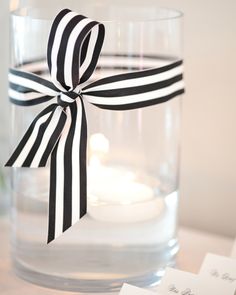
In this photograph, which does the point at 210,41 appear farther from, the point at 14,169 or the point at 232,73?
the point at 14,169

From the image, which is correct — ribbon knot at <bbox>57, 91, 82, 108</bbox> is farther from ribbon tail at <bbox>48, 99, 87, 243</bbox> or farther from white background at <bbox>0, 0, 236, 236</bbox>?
white background at <bbox>0, 0, 236, 236</bbox>

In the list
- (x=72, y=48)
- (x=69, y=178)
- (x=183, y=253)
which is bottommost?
(x=183, y=253)

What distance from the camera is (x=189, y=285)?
0.53 metres

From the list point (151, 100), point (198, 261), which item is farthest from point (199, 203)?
point (151, 100)

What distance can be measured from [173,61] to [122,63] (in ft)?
0.18

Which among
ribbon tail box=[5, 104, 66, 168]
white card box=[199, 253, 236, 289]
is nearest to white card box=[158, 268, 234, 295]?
white card box=[199, 253, 236, 289]

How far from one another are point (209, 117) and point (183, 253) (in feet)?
0.51

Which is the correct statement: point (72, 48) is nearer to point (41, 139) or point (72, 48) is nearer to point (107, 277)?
point (41, 139)

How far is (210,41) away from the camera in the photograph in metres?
0.69

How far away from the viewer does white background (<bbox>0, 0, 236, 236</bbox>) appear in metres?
0.69

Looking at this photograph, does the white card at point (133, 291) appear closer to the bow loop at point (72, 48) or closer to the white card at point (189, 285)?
the white card at point (189, 285)

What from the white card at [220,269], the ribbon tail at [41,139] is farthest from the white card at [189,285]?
the ribbon tail at [41,139]

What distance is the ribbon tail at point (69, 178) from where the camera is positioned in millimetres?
535

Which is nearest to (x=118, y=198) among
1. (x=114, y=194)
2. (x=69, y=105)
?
(x=114, y=194)
